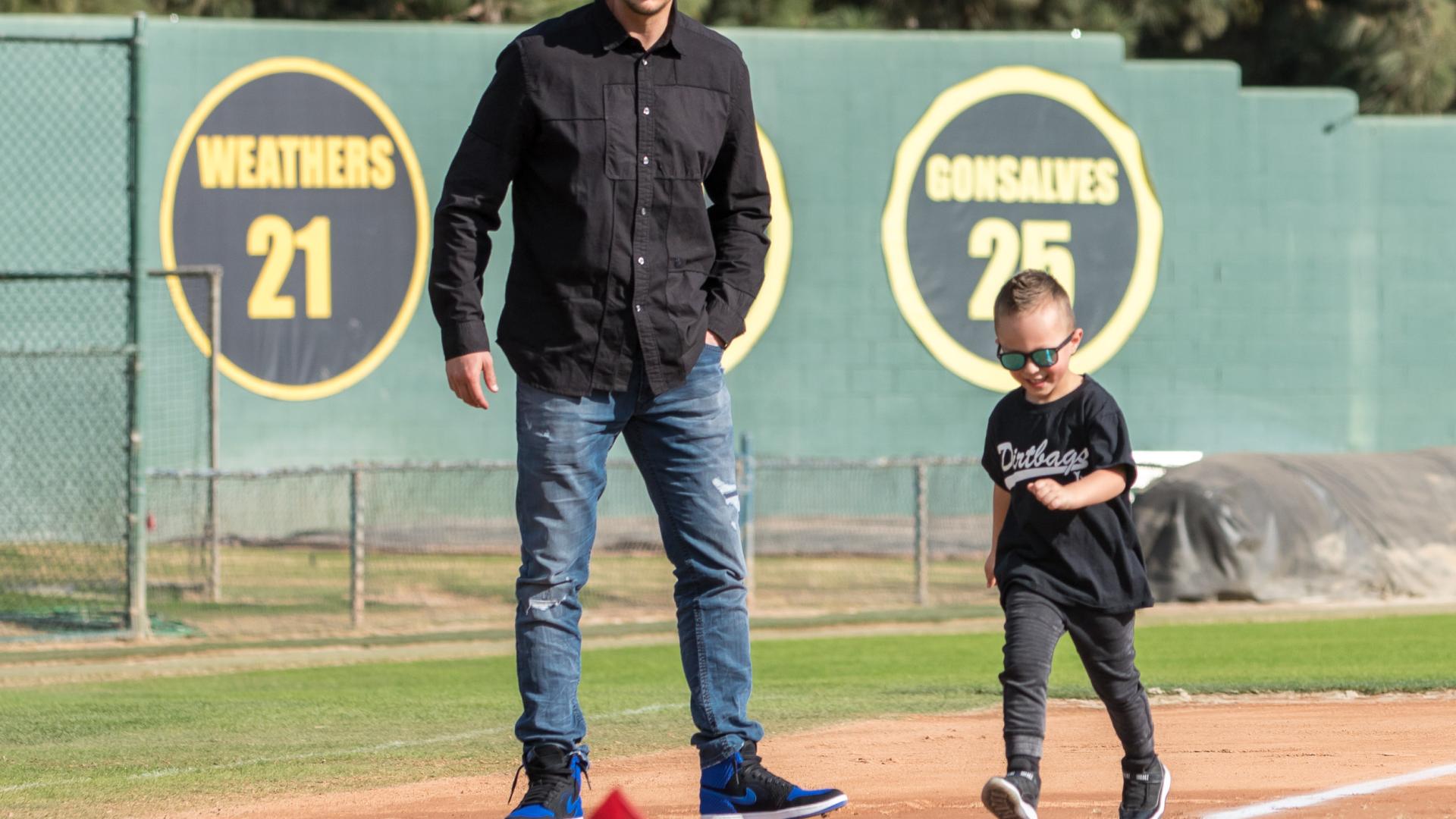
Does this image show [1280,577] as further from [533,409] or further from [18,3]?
[18,3]

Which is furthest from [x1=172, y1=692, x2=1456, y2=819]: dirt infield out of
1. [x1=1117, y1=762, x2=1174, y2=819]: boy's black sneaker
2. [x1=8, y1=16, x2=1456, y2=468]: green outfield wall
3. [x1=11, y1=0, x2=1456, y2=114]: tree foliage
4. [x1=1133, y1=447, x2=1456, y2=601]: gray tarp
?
[x1=11, y1=0, x2=1456, y2=114]: tree foliage

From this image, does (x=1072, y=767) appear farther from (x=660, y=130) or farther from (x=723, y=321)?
(x=660, y=130)

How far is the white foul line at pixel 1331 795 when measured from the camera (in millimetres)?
5531

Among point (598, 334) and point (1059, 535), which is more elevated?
point (598, 334)

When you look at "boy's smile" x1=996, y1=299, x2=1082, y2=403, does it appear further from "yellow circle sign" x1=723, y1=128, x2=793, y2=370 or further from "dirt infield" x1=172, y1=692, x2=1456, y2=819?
"yellow circle sign" x1=723, y1=128, x2=793, y2=370

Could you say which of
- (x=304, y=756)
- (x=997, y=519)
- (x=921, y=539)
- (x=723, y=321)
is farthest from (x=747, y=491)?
(x=723, y=321)

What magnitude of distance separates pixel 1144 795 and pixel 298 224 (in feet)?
47.1

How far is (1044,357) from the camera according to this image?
5121mm

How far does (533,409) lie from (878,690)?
5.14m

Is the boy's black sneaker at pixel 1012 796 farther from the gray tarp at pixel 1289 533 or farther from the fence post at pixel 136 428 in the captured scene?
the gray tarp at pixel 1289 533

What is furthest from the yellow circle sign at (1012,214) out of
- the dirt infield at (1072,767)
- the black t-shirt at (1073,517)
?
the black t-shirt at (1073,517)

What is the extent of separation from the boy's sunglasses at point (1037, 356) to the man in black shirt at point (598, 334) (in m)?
0.78

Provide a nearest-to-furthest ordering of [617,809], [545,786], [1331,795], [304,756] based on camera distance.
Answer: [617,809] < [545,786] < [1331,795] < [304,756]

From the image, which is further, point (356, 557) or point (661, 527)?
point (356, 557)
